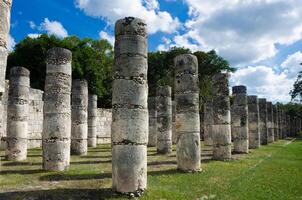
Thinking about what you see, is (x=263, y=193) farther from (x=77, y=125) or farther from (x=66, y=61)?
(x=77, y=125)

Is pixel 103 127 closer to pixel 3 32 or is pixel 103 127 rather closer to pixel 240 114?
pixel 240 114

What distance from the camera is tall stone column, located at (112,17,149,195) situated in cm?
843

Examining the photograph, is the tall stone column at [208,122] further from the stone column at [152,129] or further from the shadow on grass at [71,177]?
the shadow on grass at [71,177]

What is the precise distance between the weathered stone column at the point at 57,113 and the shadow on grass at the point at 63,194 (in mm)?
3388

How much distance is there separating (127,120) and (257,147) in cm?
1654

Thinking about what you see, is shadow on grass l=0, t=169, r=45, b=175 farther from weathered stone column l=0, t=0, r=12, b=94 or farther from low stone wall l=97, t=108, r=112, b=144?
low stone wall l=97, t=108, r=112, b=144

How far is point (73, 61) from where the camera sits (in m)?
33.9

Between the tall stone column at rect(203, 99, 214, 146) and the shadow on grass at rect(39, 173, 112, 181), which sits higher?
the tall stone column at rect(203, 99, 214, 146)

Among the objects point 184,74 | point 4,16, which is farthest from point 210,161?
point 4,16

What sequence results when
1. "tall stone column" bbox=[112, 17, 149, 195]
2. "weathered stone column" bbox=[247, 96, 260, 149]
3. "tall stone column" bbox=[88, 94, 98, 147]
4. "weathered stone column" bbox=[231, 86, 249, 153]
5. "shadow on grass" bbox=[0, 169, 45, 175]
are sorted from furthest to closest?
"weathered stone column" bbox=[247, 96, 260, 149] → "tall stone column" bbox=[88, 94, 98, 147] → "weathered stone column" bbox=[231, 86, 249, 153] → "shadow on grass" bbox=[0, 169, 45, 175] → "tall stone column" bbox=[112, 17, 149, 195]

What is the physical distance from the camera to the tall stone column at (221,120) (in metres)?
15.9

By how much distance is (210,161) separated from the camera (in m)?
15.3

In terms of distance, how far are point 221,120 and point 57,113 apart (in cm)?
740

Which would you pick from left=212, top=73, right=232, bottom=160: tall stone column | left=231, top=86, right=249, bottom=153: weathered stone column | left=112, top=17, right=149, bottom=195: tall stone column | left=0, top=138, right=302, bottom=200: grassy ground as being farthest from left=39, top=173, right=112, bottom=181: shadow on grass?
left=231, top=86, right=249, bottom=153: weathered stone column
